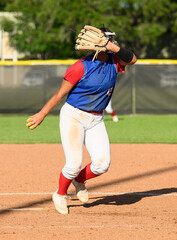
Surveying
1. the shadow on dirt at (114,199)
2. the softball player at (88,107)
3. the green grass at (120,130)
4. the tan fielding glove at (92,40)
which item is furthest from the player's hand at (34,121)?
the green grass at (120,130)

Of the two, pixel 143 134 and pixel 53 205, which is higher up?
pixel 53 205

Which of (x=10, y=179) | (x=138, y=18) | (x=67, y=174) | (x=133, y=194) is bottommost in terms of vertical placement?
(x=138, y=18)

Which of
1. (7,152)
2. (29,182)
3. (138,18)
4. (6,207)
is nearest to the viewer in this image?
(6,207)

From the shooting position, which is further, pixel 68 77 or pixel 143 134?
pixel 143 134

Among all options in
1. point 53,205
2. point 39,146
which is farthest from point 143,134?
point 53,205

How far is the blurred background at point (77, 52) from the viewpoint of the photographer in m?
21.4

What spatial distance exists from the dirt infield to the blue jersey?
4.12ft

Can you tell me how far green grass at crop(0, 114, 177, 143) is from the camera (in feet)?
46.7

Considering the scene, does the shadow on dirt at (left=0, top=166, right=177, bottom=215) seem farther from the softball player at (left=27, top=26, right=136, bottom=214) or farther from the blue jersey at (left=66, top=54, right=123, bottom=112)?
the blue jersey at (left=66, top=54, right=123, bottom=112)

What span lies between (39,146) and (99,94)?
7.28 metres

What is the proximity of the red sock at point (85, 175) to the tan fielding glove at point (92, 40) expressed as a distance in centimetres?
147

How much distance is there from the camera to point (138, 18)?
36.7m

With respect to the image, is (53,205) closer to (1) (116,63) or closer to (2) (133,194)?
(2) (133,194)

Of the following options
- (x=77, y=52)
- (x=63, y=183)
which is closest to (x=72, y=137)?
(x=63, y=183)
